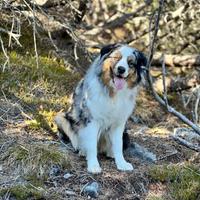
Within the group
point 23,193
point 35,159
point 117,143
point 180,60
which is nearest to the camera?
point 23,193

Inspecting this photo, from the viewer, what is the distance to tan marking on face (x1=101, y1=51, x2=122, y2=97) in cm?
559

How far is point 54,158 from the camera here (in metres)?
5.66

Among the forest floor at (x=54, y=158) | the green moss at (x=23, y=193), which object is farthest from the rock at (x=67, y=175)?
the green moss at (x=23, y=193)

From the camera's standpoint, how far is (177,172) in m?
5.71

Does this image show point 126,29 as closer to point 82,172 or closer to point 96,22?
point 96,22

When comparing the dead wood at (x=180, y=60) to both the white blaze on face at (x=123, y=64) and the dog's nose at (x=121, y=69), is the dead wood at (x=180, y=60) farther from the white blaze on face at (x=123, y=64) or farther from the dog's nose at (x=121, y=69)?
the dog's nose at (x=121, y=69)

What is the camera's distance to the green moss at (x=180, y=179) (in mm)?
5445

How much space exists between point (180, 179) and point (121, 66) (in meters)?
1.32

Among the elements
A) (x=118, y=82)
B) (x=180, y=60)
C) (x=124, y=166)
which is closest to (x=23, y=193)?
(x=124, y=166)

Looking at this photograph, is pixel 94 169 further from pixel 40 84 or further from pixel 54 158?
pixel 40 84

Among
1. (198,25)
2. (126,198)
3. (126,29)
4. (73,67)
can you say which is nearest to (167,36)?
(198,25)

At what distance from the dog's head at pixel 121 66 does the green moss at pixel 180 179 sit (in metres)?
0.95

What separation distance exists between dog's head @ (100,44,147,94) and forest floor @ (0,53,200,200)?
3.00 ft

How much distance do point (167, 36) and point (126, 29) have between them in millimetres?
1409
